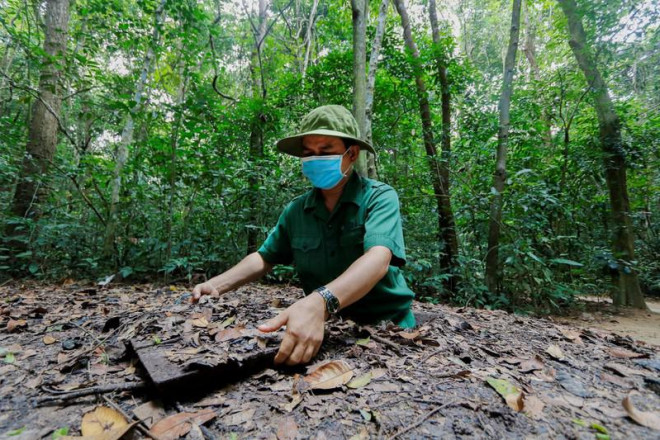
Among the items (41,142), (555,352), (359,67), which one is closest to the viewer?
(555,352)

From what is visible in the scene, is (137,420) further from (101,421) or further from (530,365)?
(530,365)

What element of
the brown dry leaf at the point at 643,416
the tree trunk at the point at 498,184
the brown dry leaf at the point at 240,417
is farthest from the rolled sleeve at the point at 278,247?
the tree trunk at the point at 498,184

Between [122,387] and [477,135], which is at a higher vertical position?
[477,135]

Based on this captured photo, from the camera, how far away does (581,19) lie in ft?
20.7

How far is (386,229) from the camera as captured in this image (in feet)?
5.97

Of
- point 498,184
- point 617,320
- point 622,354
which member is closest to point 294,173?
point 498,184

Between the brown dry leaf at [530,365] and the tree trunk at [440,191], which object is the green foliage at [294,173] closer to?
the tree trunk at [440,191]

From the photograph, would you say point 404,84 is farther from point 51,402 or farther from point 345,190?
point 51,402

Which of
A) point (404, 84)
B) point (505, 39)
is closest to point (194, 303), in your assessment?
point (404, 84)

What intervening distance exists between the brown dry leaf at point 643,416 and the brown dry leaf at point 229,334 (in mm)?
1582

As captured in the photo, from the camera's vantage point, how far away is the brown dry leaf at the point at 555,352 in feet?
5.69

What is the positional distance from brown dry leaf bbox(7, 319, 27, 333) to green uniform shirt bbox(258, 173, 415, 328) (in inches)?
71.5

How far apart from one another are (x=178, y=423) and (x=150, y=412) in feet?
0.56

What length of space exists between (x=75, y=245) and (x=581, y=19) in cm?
1036
